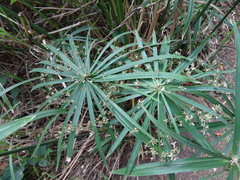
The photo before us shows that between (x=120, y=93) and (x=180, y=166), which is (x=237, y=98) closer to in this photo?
(x=180, y=166)

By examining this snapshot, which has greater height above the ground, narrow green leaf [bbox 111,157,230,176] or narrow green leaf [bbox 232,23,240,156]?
narrow green leaf [bbox 232,23,240,156]

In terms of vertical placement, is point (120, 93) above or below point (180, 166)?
above

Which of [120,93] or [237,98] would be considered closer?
[237,98]

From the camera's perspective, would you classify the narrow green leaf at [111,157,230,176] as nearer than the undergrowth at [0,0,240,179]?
Yes

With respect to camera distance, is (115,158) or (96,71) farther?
(115,158)

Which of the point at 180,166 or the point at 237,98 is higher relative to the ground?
the point at 237,98

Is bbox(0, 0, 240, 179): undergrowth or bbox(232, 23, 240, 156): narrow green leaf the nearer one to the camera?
bbox(232, 23, 240, 156): narrow green leaf

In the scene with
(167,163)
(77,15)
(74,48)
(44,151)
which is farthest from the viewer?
(77,15)

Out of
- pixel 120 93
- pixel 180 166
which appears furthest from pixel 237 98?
pixel 120 93

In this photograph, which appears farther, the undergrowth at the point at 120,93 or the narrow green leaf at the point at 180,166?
the undergrowth at the point at 120,93

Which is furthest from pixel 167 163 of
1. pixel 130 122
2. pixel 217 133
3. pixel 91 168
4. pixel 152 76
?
pixel 217 133

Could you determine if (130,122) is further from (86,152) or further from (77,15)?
(77,15)
